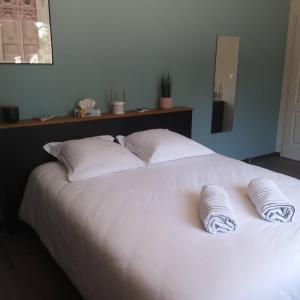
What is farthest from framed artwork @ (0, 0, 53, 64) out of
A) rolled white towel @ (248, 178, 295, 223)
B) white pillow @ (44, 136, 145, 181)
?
rolled white towel @ (248, 178, 295, 223)

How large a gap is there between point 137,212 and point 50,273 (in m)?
0.91

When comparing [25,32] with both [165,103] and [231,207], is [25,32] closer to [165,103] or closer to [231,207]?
[165,103]

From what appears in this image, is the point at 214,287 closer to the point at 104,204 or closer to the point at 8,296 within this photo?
the point at 104,204

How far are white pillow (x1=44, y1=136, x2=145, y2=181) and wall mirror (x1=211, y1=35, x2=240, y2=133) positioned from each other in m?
1.83

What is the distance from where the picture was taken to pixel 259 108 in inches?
170


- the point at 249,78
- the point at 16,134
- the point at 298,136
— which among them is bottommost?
the point at 298,136

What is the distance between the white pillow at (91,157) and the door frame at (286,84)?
302cm

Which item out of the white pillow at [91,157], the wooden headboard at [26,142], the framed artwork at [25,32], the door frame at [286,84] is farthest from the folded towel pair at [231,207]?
the door frame at [286,84]

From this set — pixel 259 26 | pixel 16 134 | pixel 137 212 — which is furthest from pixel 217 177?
pixel 259 26

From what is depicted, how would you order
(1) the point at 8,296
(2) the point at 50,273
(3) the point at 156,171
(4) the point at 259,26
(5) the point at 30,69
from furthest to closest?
(4) the point at 259,26
(5) the point at 30,69
(3) the point at 156,171
(2) the point at 50,273
(1) the point at 8,296

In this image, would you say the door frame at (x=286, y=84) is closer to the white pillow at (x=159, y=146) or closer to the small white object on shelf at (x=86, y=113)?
the white pillow at (x=159, y=146)

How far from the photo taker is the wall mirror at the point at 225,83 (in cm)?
366

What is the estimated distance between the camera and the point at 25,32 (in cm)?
239

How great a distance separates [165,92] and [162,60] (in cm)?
33
